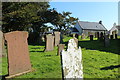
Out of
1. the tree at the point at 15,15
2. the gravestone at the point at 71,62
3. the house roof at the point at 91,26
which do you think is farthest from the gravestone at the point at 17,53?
the house roof at the point at 91,26

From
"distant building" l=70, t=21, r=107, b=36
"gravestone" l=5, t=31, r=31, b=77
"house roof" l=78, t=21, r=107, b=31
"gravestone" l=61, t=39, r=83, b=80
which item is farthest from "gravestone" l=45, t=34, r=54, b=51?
"house roof" l=78, t=21, r=107, b=31

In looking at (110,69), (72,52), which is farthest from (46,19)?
(72,52)

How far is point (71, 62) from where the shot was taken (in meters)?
4.47

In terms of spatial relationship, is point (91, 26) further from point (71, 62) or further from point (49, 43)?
point (71, 62)

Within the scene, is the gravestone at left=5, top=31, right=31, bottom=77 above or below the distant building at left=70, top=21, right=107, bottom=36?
below

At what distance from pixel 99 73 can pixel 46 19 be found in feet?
90.5

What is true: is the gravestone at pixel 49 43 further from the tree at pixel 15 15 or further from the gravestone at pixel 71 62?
the tree at pixel 15 15

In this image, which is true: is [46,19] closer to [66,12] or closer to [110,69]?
[66,12]

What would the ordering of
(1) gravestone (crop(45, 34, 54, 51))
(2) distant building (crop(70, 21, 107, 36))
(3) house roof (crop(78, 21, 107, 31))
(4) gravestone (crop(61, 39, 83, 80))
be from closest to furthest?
1. (4) gravestone (crop(61, 39, 83, 80))
2. (1) gravestone (crop(45, 34, 54, 51))
3. (2) distant building (crop(70, 21, 107, 36))
4. (3) house roof (crop(78, 21, 107, 31))

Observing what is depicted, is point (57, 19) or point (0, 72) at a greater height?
point (57, 19)

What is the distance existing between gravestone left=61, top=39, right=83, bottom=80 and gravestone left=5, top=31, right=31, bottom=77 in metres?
2.87

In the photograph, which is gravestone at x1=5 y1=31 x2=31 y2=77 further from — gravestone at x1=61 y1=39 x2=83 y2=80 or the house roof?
the house roof

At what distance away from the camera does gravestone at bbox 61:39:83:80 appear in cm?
436

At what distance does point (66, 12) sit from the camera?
40594 millimetres
